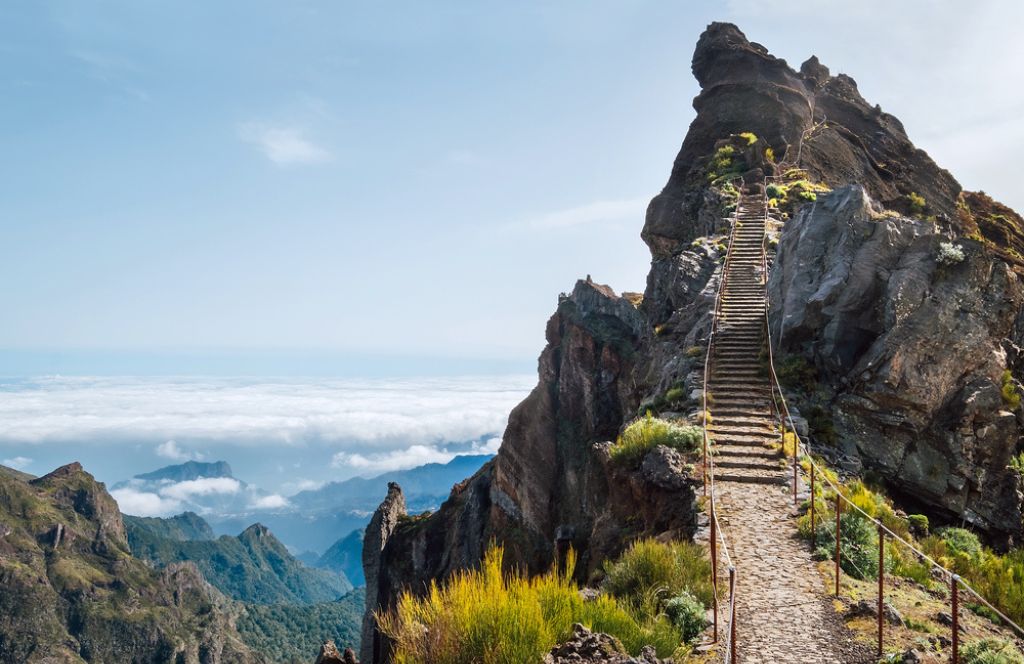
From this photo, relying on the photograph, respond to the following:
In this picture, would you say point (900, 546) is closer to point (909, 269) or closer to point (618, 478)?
point (618, 478)

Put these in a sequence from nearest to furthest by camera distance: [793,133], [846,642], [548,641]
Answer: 1. [548,641]
2. [846,642]
3. [793,133]

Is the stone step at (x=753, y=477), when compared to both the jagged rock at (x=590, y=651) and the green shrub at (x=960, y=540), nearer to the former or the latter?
the green shrub at (x=960, y=540)

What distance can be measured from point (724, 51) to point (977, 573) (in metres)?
54.9

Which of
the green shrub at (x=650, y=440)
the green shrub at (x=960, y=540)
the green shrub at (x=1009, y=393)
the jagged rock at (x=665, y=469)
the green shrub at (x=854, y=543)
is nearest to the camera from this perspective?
the green shrub at (x=854, y=543)

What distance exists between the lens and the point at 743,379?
919 inches

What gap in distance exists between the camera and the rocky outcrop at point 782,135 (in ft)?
151

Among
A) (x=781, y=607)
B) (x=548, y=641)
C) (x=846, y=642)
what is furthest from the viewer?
(x=781, y=607)

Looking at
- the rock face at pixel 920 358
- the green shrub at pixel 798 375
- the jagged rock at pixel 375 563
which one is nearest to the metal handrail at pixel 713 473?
the green shrub at pixel 798 375

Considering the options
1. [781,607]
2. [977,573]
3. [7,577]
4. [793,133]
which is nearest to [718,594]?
[781,607]

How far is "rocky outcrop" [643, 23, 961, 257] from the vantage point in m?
46.1

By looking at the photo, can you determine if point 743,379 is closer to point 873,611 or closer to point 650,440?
point 650,440

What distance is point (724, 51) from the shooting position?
195 ft

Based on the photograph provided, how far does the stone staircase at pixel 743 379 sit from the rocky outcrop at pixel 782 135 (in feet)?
29.0

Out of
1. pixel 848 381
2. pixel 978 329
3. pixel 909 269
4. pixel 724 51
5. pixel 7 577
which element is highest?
pixel 724 51
